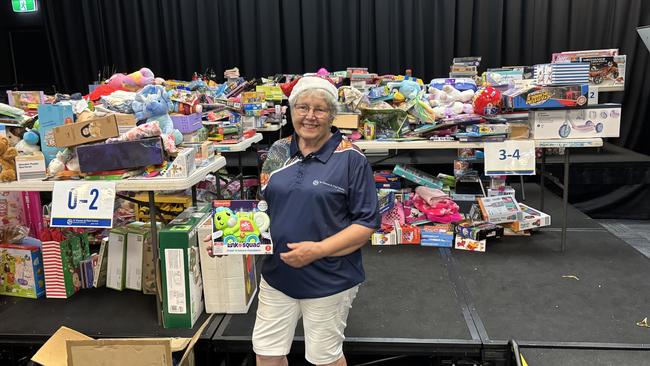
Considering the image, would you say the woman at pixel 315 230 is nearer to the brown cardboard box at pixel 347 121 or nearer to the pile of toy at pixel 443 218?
the brown cardboard box at pixel 347 121

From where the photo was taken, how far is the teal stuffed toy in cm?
233

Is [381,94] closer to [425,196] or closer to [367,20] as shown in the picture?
[425,196]

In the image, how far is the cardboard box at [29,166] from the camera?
2008 mm

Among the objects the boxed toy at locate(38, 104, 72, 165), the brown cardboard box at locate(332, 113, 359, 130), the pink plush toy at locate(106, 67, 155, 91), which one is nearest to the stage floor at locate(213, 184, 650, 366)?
the brown cardboard box at locate(332, 113, 359, 130)

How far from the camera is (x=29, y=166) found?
2.01 meters

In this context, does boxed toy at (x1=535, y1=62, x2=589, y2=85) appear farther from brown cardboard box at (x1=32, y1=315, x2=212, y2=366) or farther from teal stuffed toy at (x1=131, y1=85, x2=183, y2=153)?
brown cardboard box at (x1=32, y1=315, x2=212, y2=366)

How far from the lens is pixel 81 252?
8.02 feet

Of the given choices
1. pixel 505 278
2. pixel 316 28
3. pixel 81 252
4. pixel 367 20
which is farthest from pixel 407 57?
pixel 81 252

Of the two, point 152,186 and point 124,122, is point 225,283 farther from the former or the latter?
point 124,122

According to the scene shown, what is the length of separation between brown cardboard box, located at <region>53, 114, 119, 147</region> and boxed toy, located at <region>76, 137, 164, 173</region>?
5 centimetres

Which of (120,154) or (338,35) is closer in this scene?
(120,154)

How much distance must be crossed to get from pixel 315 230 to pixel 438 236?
1588mm

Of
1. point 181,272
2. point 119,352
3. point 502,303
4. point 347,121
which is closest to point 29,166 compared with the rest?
point 181,272

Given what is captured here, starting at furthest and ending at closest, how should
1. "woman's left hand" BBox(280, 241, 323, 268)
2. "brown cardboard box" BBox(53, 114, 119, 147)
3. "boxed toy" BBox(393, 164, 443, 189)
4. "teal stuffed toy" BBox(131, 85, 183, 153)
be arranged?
1. "boxed toy" BBox(393, 164, 443, 189)
2. "teal stuffed toy" BBox(131, 85, 183, 153)
3. "brown cardboard box" BBox(53, 114, 119, 147)
4. "woman's left hand" BBox(280, 241, 323, 268)
